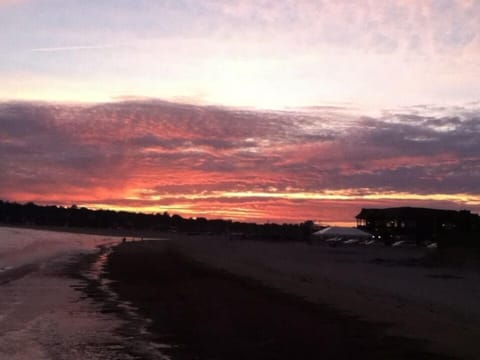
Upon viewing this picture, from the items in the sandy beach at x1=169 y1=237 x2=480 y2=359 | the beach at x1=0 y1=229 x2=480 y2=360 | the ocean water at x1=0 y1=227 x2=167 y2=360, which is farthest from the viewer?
the sandy beach at x1=169 y1=237 x2=480 y2=359

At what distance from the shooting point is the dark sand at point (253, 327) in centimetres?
1446

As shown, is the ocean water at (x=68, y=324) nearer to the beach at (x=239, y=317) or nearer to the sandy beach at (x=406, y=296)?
the beach at (x=239, y=317)

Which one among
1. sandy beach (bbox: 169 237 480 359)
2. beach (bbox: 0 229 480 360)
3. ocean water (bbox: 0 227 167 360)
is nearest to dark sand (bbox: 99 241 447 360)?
beach (bbox: 0 229 480 360)

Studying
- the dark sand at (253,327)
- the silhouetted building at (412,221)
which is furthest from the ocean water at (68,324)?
the silhouetted building at (412,221)

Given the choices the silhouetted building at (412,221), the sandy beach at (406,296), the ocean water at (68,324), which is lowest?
the ocean water at (68,324)

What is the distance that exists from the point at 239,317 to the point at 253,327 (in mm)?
1943

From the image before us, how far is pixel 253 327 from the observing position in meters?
18.0

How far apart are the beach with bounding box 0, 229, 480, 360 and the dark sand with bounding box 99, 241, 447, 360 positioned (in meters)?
0.03

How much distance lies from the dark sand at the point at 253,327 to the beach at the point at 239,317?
3 cm

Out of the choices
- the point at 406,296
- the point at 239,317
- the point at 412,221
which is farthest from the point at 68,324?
the point at 412,221

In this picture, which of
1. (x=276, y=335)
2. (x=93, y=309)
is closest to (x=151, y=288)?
(x=93, y=309)

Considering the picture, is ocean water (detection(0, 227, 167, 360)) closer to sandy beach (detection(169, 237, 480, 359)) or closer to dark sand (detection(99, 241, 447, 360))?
dark sand (detection(99, 241, 447, 360))

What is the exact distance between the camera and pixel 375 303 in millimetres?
23219

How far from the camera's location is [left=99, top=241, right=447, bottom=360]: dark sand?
14.5 meters
